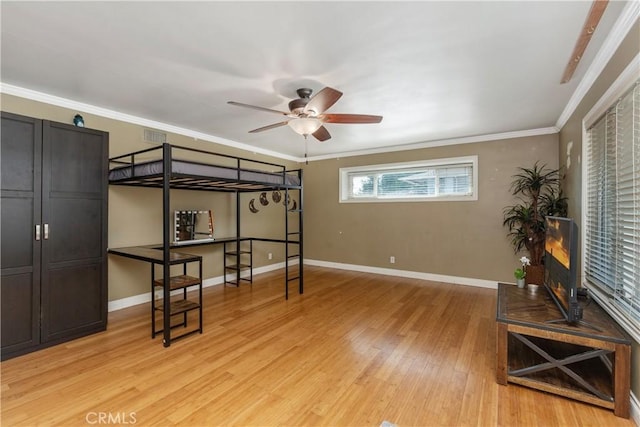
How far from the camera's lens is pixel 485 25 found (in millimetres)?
1966

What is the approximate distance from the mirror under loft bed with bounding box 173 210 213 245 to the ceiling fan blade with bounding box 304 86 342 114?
9.07 ft

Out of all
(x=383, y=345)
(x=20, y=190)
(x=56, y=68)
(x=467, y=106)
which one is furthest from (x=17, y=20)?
(x=467, y=106)

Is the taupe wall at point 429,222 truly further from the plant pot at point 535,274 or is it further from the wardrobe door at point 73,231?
the wardrobe door at point 73,231

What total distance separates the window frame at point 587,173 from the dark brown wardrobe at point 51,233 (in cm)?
464

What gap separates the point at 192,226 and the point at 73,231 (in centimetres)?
161

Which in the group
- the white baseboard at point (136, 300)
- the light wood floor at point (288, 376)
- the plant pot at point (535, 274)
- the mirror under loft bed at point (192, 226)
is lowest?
the light wood floor at point (288, 376)

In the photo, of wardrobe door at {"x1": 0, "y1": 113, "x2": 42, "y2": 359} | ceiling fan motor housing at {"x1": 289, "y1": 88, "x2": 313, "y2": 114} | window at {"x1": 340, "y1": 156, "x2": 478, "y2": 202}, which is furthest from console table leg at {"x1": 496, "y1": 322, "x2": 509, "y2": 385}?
wardrobe door at {"x1": 0, "y1": 113, "x2": 42, "y2": 359}

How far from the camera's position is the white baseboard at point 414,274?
482 centimetres

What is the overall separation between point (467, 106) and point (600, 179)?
153 cm

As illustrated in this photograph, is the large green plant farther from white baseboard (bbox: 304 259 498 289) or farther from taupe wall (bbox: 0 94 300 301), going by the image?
taupe wall (bbox: 0 94 300 301)

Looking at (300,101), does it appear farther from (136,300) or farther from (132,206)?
(136,300)

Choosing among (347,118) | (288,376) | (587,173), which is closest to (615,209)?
(587,173)

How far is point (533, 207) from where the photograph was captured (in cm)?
420

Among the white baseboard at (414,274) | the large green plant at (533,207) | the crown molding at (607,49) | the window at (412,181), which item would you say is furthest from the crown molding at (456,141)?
the white baseboard at (414,274)
